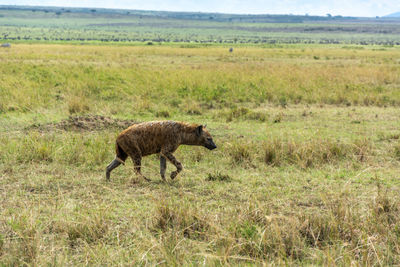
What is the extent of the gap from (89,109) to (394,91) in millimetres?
11672

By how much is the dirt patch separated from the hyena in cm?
399

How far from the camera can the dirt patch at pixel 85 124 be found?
34.0ft

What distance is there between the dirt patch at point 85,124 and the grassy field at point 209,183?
0.04 meters

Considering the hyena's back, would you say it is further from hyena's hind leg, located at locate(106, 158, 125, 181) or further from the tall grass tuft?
the tall grass tuft

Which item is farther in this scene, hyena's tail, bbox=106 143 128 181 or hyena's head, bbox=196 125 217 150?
hyena's head, bbox=196 125 217 150

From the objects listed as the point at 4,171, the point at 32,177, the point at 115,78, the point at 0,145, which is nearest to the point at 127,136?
the point at 32,177

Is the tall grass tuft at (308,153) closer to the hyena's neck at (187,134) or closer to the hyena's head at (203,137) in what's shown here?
the hyena's head at (203,137)

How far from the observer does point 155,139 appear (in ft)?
21.4

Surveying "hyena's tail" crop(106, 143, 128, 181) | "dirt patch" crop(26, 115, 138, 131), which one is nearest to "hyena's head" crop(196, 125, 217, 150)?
"hyena's tail" crop(106, 143, 128, 181)

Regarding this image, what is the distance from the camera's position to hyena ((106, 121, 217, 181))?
6.42 metres

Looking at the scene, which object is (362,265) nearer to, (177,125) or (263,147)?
(177,125)

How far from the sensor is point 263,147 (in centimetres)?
820

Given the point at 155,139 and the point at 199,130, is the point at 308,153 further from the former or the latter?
the point at 155,139

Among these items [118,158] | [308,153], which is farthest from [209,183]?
[308,153]
